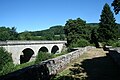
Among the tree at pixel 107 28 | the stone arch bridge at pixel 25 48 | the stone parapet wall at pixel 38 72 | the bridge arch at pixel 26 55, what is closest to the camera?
the stone parapet wall at pixel 38 72

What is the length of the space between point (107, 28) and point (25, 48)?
24429mm

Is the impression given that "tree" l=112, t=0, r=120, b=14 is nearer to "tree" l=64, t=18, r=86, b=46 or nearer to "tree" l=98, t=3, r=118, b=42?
"tree" l=98, t=3, r=118, b=42

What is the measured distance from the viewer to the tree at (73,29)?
2842 inches

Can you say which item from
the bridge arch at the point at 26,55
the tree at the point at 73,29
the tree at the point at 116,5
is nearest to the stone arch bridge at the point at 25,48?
the bridge arch at the point at 26,55

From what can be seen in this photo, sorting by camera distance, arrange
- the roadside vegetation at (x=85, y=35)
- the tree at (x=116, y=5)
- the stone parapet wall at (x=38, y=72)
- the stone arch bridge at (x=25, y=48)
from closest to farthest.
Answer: the stone parapet wall at (x=38, y=72), the tree at (x=116, y=5), the roadside vegetation at (x=85, y=35), the stone arch bridge at (x=25, y=48)

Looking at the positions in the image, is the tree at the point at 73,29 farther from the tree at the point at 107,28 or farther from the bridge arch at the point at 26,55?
the bridge arch at the point at 26,55

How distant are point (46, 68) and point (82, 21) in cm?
6955

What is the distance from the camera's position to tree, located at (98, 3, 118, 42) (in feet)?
196

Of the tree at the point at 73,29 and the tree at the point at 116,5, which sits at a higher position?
the tree at the point at 73,29

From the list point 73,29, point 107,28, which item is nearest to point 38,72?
point 107,28

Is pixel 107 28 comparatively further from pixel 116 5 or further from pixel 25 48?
pixel 116 5

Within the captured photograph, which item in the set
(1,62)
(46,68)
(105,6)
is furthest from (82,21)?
(46,68)

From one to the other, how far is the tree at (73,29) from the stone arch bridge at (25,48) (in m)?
4.55

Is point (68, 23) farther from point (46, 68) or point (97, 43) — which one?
point (46, 68)
